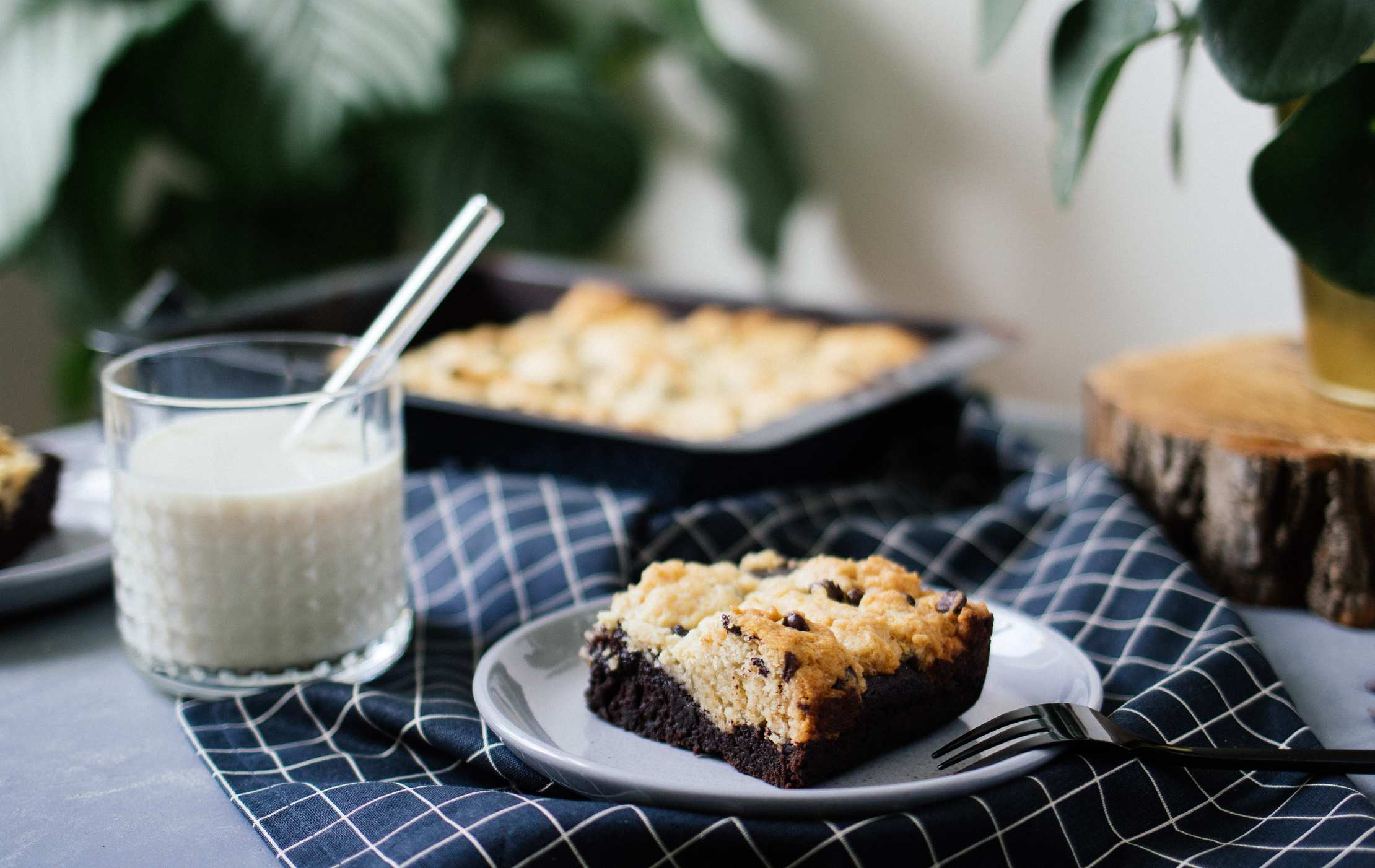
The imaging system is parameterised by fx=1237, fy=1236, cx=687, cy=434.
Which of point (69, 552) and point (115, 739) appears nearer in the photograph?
point (115, 739)

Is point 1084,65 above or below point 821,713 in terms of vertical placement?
above

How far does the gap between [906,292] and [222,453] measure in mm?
1513

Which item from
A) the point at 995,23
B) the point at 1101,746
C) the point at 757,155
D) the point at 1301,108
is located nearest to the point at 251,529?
the point at 1101,746

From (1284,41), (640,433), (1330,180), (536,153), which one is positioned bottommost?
(640,433)

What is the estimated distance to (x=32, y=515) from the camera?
1104mm

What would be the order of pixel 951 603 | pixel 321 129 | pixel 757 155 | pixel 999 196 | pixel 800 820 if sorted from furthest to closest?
pixel 757 155, pixel 999 196, pixel 321 129, pixel 951 603, pixel 800 820

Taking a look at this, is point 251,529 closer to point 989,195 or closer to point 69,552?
point 69,552

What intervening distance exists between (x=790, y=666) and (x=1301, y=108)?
676 mm

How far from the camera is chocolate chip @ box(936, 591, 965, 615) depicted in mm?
815

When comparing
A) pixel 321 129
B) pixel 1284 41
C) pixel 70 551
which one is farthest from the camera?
pixel 321 129

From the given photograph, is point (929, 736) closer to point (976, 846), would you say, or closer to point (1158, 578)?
point (976, 846)

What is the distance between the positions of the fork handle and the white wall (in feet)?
3.62

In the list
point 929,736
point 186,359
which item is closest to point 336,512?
point 186,359

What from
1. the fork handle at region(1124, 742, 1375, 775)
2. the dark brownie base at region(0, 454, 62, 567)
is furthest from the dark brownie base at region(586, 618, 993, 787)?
the dark brownie base at region(0, 454, 62, 567)
